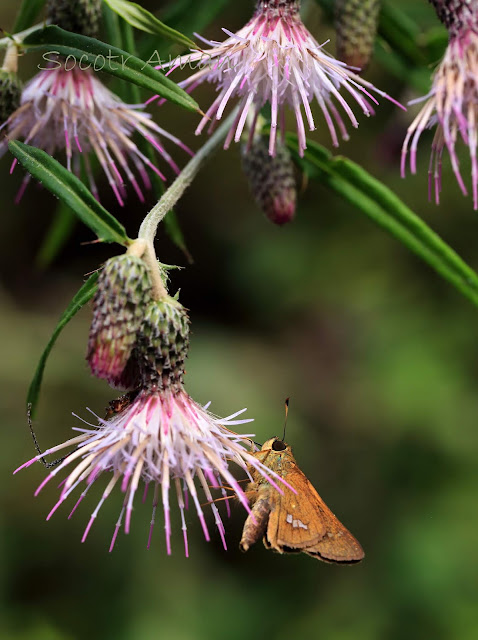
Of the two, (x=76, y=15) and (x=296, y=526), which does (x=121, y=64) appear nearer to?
(x=76, y=15)

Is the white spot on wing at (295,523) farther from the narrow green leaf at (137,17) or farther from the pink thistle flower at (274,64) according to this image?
the narrow green leaf at (137,17)

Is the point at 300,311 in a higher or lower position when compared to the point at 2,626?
higher

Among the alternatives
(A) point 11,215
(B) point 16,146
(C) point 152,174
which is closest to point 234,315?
(A) point 11,215

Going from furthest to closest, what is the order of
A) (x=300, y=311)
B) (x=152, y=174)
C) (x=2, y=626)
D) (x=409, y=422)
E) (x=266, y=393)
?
(x=300, y=311) < (x=266, y=393) < (x=409, y=422) < (x=2, y=626) < (x=152, y=174)

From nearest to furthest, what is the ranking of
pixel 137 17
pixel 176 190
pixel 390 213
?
pixel 137 17 < pixel 176 190 < pixel 390 213

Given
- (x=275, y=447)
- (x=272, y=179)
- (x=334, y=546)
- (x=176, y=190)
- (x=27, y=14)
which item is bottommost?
(x=334, y=546)

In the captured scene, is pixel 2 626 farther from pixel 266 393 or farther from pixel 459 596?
pixel 459 596

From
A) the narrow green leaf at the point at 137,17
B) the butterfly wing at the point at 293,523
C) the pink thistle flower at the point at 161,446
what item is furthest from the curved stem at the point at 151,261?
the butterfly wing at the point at 293,523

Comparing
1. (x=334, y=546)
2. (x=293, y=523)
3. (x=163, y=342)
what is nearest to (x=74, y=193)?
(x=163, y=342)
